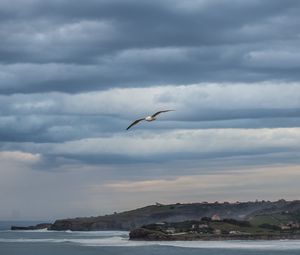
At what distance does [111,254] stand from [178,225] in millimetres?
85398

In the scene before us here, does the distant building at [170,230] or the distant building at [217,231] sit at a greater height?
the distant building at [170,230]

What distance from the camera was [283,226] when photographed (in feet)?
624

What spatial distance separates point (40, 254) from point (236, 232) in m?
62.6

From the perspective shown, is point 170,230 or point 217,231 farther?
point 170,230

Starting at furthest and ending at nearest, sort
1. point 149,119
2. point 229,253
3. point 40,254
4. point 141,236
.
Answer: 1. point 141,236
2. point 40,254
3. point 229,253
4. point 149,119

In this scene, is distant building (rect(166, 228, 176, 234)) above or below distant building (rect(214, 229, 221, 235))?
above

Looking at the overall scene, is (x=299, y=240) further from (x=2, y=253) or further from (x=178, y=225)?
(x=2, y=253)

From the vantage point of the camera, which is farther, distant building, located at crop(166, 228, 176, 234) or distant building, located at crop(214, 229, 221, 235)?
distant building, located at crop(166, 228, 176, 234)

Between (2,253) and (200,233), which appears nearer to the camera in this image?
(2,253)

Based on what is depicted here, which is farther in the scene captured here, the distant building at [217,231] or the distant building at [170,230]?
the distant building at [170,230]

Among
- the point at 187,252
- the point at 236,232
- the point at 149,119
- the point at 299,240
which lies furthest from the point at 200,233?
the point at 149,119

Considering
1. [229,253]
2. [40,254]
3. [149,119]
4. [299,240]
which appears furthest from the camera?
[299,240]

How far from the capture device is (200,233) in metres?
172

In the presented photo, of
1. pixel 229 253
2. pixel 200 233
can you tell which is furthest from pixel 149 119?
pixel 200 233
